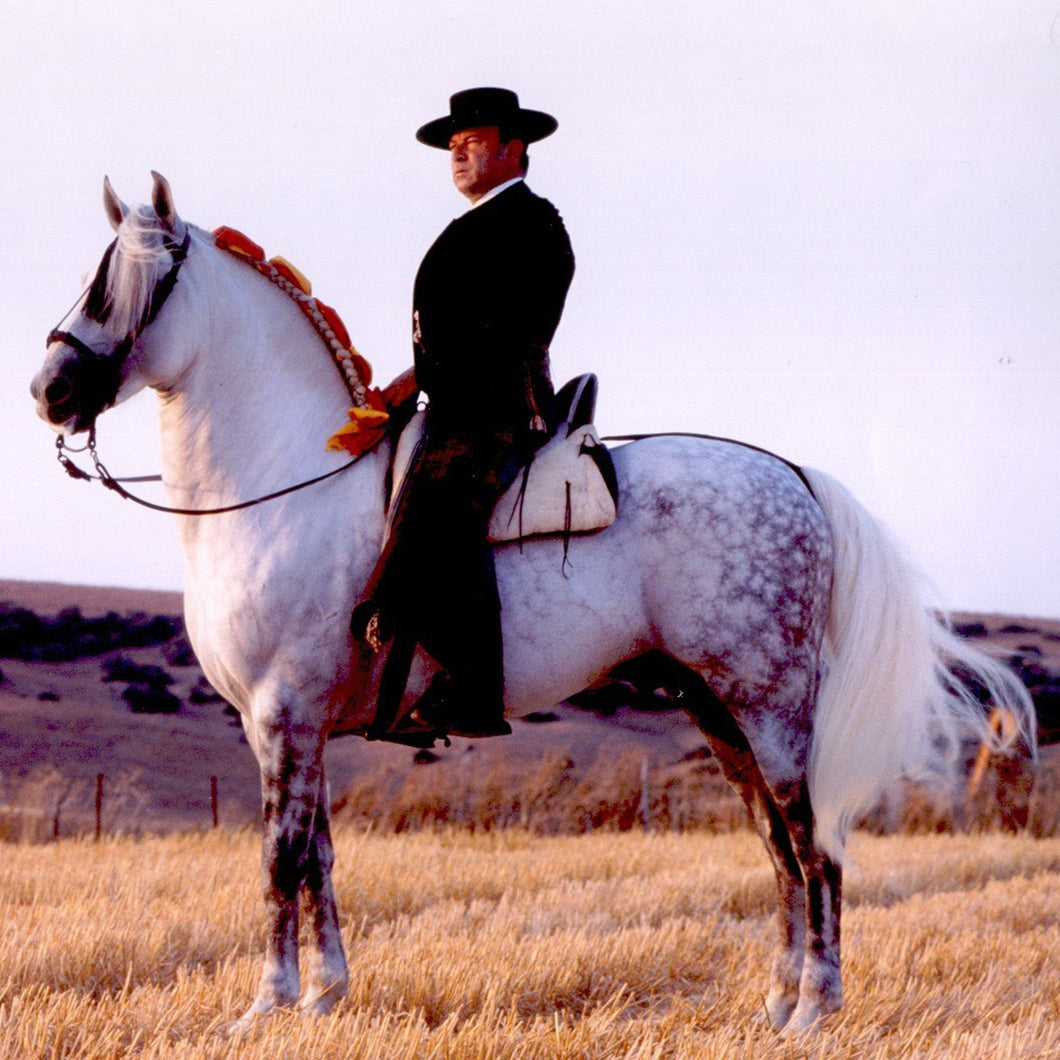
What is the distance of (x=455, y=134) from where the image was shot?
16.7 feet

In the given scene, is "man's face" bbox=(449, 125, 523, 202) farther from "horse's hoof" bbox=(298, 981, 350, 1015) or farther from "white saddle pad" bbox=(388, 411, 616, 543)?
"horse's hoof" bbox=(298, 981, 350, 1015)

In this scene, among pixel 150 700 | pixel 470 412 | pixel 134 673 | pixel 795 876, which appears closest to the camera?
pixel 470 412

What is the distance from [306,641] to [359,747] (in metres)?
22.9

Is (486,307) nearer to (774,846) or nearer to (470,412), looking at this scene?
(470,412)

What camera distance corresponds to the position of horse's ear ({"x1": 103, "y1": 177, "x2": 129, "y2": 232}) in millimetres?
4660

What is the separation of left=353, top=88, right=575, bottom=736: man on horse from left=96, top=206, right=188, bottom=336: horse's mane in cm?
101

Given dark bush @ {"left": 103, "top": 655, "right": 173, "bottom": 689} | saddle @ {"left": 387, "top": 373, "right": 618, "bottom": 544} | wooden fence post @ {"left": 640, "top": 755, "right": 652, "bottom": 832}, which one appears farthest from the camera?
dark bush @ {"left": 103, "top": 655, "right": 173, "bottom": 689}

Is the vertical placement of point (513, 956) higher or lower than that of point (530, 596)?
lower

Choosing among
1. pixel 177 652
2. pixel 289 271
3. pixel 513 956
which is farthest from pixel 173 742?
pixel 289 271

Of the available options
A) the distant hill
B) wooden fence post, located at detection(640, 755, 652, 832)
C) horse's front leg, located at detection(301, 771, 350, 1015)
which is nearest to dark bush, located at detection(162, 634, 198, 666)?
the distant hill

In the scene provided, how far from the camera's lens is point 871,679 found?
5.32 m

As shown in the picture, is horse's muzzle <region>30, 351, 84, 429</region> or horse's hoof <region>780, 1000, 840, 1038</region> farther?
horse's hoof <region>780, 1000, 840, 1038</region>

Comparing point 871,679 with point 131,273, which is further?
point 871,679

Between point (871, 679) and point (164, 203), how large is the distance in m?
3.48
